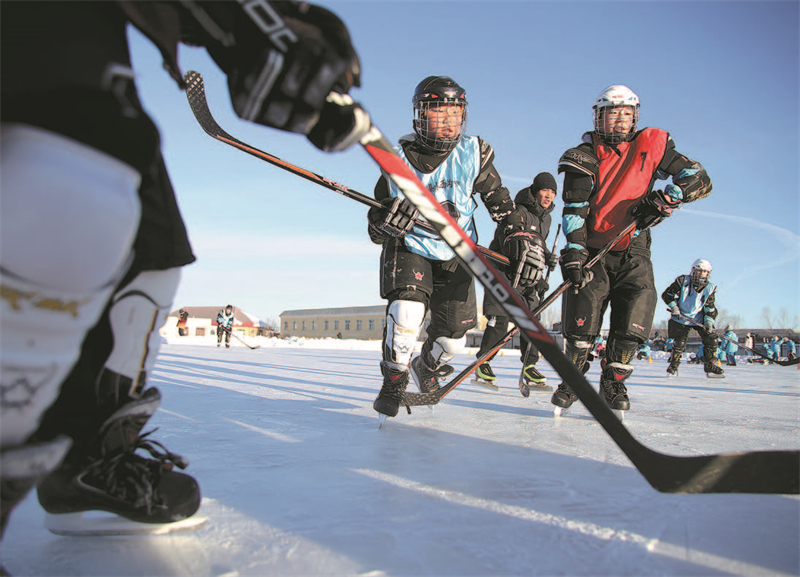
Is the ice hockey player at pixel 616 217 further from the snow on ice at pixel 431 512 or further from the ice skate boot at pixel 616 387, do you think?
the snow on ice at pixel 431 512

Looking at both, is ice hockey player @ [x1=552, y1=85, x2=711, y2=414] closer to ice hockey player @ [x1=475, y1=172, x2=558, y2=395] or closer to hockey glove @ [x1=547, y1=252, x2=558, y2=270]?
ice hockey player @ [x1=475, y1=172, x2=558, y2=395]

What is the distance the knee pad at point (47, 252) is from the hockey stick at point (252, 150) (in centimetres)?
189

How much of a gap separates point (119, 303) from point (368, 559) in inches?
28.3

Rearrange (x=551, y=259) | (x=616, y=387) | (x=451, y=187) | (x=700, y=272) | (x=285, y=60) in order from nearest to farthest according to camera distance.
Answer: (x=285, y=60) → (x=451, y=187) → (x=616, y=387) → (x=551, y=259) → (x=700, y=272)

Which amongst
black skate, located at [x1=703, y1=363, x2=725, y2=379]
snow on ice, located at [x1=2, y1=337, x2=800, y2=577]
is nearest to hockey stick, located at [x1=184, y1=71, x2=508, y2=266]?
snow on ice, located at [x1=2, y1=337, x2=800, y2=577]

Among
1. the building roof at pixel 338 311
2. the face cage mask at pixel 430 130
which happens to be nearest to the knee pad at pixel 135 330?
the face cage mask at pixel 430 130

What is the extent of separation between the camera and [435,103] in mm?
2590

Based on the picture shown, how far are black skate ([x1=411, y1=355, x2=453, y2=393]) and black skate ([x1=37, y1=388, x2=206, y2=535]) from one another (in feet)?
6.92

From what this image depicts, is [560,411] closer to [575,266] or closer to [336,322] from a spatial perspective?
[575,266]

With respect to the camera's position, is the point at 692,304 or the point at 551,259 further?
the point at 692,304

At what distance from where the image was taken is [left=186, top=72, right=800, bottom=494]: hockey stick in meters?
1.15

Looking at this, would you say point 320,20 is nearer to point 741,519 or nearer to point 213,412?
point 741,519

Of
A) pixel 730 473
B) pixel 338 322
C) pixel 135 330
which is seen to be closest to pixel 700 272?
pixel 730 473

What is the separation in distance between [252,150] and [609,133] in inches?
80.3
